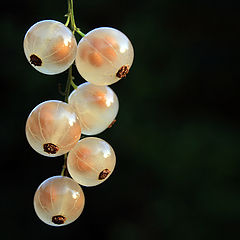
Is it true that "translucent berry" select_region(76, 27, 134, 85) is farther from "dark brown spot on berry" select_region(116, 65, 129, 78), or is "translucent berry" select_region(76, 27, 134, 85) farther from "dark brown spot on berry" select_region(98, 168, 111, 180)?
"dark brown spot on berry" select_region(98, 168, 111, 180)

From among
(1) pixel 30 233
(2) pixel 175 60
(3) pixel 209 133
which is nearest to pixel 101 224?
(1) pixel 30 233

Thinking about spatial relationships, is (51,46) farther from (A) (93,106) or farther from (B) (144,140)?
(B) (144,140)

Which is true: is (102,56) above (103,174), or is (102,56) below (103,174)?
above

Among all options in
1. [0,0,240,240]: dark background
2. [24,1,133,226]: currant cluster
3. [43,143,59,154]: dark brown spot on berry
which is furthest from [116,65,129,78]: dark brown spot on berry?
[0,0,240,240]: dark background

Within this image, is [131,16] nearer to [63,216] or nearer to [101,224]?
[101,224]

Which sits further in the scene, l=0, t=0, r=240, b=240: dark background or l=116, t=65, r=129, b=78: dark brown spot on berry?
l=0, t=0, r=240, b=240: dark background

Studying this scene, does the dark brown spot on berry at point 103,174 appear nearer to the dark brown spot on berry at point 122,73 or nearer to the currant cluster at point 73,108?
the currant cluster at point 73,108

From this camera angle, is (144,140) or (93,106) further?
(144,140)

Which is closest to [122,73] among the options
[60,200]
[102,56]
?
[102,56]
